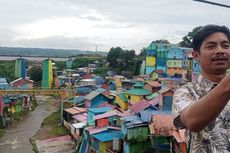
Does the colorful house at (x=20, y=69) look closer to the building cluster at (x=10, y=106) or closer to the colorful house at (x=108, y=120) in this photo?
the building cluster at (x=10, y=106)

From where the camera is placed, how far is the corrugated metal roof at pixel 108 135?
13.1 meters

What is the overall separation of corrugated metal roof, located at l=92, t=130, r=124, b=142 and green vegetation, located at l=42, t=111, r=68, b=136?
6044mm

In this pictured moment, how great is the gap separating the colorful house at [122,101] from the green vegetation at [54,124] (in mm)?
3458

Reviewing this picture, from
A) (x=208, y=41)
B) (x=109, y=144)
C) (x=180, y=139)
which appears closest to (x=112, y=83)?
Answer: (x=109, y=144)

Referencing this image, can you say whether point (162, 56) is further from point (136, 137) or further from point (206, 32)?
point (206, 32)

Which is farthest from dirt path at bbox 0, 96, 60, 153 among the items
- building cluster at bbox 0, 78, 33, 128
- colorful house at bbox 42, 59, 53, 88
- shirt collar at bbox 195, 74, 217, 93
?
shirt collar at bbox 195, 74, 217, 93

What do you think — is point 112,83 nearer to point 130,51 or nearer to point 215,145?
point 130,51

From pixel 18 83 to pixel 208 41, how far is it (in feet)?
106

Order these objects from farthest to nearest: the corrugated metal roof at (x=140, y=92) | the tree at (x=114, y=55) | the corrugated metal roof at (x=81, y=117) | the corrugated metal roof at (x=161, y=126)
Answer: the tree at (x=114, y=55) → the corrugated metal roof at (x=140, y=92) → the corrugated metal roof at (x=81, y=117) → the corrugated metal roof at (x=161, y=126)

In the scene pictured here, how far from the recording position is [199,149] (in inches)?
55.6

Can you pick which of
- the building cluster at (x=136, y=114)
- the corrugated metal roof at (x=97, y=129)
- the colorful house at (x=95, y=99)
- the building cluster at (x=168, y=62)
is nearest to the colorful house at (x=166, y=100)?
the building cluster at (x=136, y=114)

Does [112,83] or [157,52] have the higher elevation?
[157,52]

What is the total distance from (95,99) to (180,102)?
754 inches

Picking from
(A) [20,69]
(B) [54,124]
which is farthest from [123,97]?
(A) [20,69]
